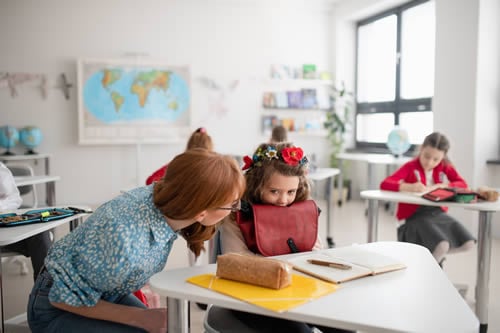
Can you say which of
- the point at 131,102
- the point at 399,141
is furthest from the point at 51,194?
the point at 399,141

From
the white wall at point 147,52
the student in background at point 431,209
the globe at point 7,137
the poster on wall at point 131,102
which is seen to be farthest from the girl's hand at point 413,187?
the globe at point 7,137

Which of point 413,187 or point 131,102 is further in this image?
point 131,102

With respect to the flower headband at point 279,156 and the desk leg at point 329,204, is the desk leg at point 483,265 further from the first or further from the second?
the desk leg at point 329,204

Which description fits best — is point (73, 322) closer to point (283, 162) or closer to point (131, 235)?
point (131, 235)

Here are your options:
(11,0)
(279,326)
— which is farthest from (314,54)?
(279,326)

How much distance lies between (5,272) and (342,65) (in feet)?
17.7

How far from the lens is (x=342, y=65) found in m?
6.95

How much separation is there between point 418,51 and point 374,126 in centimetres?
136

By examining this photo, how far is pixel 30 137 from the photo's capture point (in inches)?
218

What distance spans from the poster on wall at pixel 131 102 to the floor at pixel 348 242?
2.28 meters

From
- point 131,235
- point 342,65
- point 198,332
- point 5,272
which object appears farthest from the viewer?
point 342,65

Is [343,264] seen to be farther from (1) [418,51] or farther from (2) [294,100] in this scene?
(2) [294,100]

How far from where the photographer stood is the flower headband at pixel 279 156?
69.5 inches

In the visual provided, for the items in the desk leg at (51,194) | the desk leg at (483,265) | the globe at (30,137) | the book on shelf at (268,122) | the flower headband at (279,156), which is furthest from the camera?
the book on shelf at (268,122)
